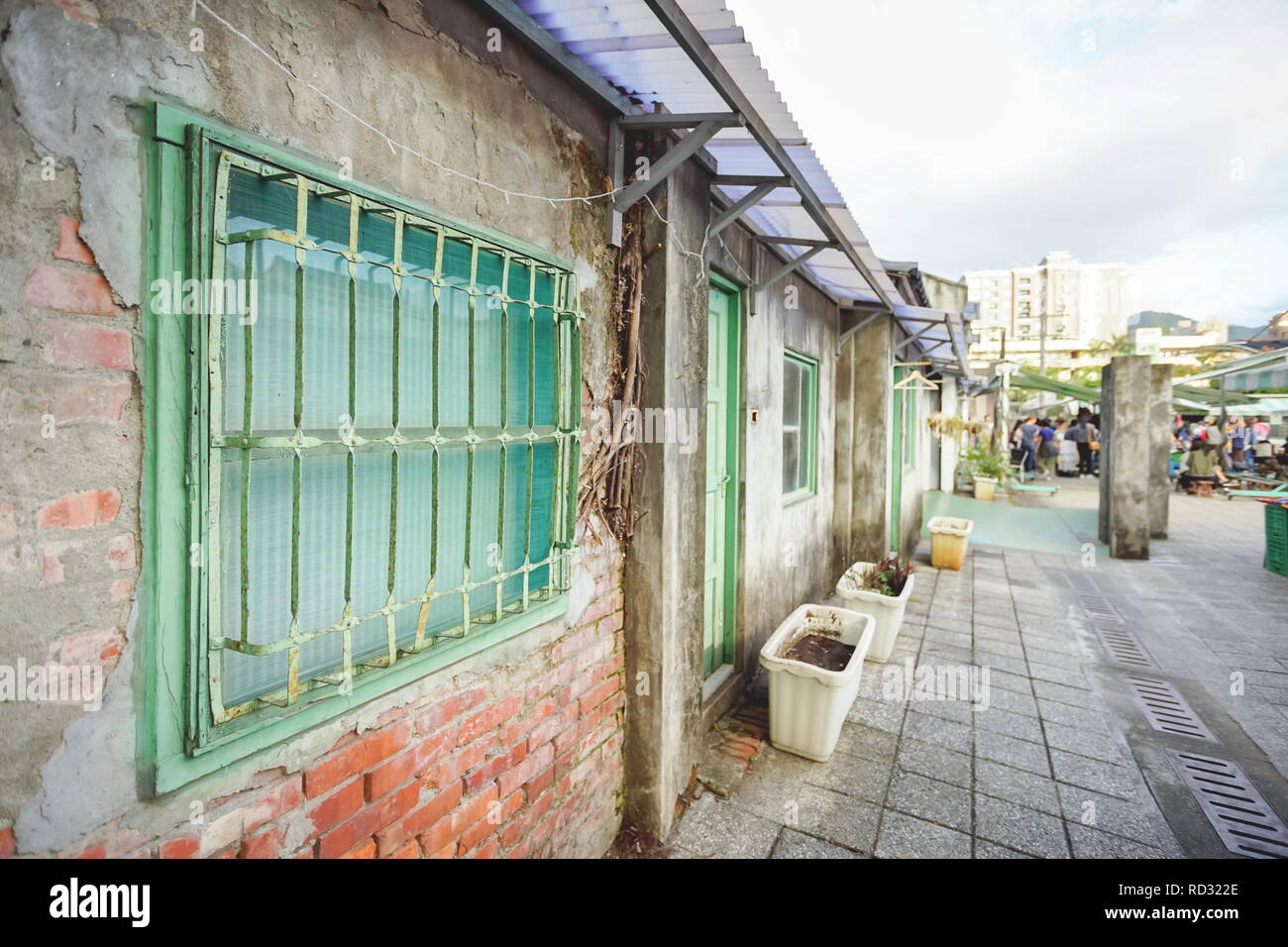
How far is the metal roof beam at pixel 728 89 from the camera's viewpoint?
6.02 feet

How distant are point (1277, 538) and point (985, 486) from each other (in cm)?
663

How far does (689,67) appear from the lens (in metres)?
2.23

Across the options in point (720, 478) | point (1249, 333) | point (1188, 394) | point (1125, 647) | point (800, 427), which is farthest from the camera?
point (1249, 333)

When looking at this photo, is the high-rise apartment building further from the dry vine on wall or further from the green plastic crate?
the dry vine on wall

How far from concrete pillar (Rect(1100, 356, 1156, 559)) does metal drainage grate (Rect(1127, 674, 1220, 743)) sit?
15.5 ft

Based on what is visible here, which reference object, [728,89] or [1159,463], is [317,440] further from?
[1159,463]

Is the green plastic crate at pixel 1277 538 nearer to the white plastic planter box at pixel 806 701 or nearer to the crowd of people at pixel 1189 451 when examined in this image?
the white plastic planter box at pixel 806 701

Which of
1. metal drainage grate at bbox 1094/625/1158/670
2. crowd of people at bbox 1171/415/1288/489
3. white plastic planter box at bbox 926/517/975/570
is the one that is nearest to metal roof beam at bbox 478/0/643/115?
metal drainage grate at bbox 1094/625/1158/670

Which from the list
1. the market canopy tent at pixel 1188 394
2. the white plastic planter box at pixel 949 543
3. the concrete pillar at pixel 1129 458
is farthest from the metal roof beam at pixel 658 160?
the market canopy tent at pixel 1188 394

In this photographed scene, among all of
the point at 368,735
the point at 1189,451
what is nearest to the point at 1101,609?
the point at 368,735

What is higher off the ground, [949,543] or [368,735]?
[368,735]

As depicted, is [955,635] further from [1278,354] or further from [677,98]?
[1278,354]

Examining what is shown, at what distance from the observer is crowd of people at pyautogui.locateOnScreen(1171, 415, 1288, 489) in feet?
47.5

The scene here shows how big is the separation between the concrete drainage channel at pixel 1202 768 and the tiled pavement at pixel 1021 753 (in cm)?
7
